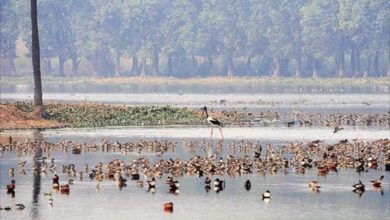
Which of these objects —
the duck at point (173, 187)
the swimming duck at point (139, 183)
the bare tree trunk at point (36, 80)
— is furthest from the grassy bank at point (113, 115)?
the duck at point (173, 187)

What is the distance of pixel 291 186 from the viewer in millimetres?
46469

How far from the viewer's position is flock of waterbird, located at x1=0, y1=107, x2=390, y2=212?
46531 millimetres

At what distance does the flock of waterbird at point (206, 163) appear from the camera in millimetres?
46531

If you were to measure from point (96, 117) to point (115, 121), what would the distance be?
1.18 m

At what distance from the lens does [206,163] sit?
50.8 meters

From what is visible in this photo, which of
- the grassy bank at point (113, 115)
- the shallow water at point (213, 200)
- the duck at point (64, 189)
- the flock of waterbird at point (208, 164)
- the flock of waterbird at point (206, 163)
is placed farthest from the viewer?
the grassy bank at point (113, 115)

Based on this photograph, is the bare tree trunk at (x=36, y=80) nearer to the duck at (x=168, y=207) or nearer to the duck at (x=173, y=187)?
the duck at (x=173, y=187)

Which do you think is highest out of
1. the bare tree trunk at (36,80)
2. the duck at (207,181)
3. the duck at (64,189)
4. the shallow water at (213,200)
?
the bare tree trunk at (36,80)

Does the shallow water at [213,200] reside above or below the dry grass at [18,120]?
below

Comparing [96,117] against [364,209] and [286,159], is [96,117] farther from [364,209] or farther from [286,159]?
[364,209]

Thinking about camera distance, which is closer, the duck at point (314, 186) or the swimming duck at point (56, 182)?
the duck at point (314, 186)

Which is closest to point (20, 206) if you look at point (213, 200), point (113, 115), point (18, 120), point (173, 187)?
point (173, 187)

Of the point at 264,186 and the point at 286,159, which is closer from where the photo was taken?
the point at 264,186

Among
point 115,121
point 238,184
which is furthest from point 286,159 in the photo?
point 115,121
